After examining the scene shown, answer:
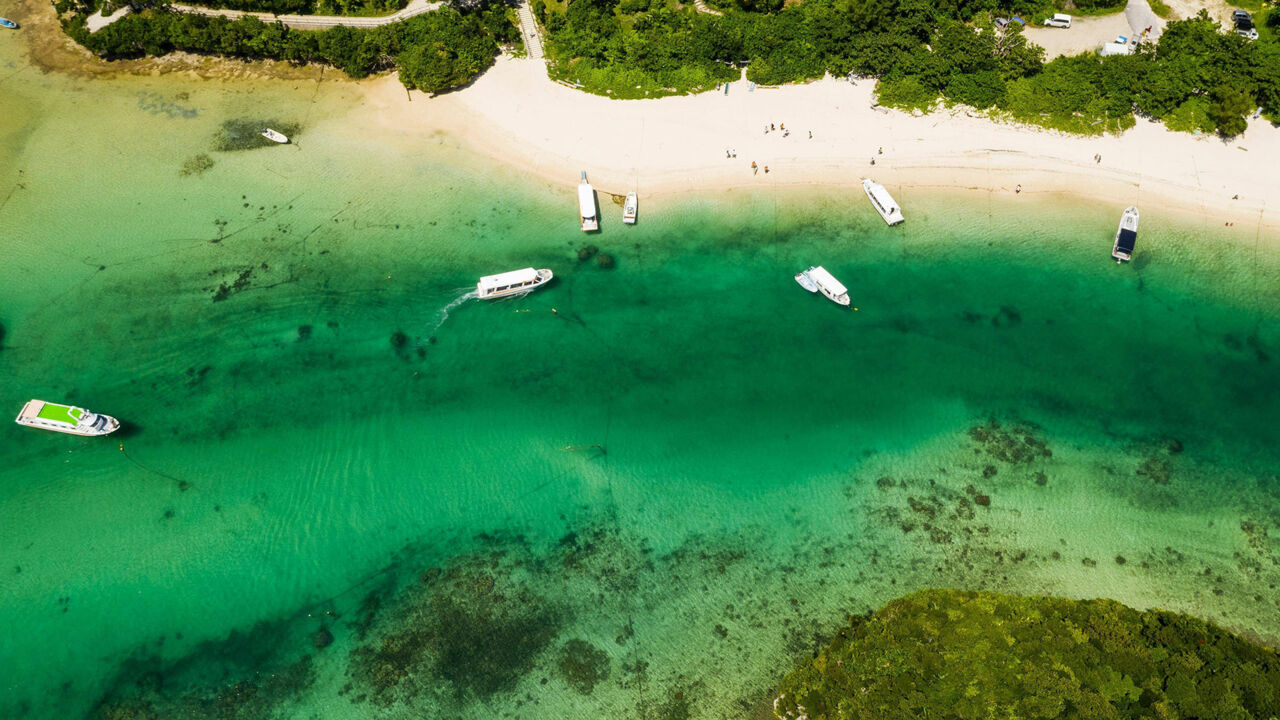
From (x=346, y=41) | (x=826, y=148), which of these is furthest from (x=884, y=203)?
(x=346, y=41)

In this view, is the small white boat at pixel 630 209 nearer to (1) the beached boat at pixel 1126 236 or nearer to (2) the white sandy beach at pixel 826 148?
(2) the white sandy beach at pixel 826 148

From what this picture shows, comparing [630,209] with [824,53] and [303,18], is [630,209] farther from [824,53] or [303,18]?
[303,18]

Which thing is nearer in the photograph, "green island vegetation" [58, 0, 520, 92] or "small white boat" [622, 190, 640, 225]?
"small white boat" [622, 190, 640, 225]

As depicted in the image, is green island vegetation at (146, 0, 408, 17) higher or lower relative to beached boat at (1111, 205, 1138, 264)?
higher

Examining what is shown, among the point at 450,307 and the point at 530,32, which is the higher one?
the point at 530,32

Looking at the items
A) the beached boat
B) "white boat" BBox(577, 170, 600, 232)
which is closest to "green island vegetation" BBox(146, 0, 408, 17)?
"white boat" BBox(577, 170, 600, 232)

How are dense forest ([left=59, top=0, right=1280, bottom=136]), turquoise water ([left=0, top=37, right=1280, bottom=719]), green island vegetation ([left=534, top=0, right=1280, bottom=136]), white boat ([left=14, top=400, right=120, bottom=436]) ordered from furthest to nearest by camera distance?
dense forest ([left=59, top=0, right=1280, bottom=136])
green island vegetation ([left=534, top=0, right=1280, bottom=136])
white boat ([left=14, top=400, right=120, bottom=436])
turquoise water ([left=0, top=37, right=1280, bottom=719])

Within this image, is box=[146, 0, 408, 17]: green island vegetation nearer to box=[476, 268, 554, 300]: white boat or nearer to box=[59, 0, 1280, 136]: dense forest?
box=[59, 0, 1280, 136]: dense forest
